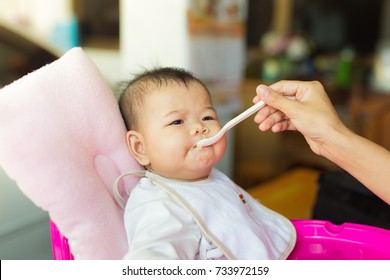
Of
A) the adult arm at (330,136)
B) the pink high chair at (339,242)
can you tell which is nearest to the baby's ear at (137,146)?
the adult arm at (330,136)

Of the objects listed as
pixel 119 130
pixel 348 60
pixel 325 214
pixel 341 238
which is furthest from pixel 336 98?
pixel 119 130

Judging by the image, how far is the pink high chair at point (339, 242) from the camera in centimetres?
93

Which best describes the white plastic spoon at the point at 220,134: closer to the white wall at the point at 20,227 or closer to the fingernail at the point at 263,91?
the fingernail at the point at 263,91

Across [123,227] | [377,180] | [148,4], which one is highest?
[148,4]

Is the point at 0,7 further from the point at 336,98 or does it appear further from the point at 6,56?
the point at 336,98

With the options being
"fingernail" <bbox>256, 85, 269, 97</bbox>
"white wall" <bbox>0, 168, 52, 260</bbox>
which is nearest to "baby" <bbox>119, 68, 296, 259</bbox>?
"fingernail" <bbox>256, 85, 269, 97</bbox>

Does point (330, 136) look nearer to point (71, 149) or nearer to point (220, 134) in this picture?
point (220, 134)

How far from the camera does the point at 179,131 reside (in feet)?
2.71

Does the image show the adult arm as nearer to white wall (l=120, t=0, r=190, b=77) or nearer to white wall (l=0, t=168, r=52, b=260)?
white wall (l=0, t=168, r=52, b=260)

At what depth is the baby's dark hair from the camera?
0.87 meters

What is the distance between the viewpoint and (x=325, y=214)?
1.32 m

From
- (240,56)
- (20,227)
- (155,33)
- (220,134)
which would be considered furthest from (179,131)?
(240,56)

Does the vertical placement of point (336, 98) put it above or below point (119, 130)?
below

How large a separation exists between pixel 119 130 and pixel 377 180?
467 millimetres
